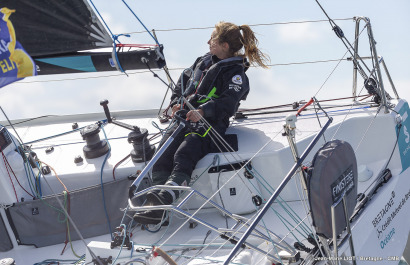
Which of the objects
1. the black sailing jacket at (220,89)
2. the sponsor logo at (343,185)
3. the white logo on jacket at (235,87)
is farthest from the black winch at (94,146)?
the sponsor logo at (343,185)

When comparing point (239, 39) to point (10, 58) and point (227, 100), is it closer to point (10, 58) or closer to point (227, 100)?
point (227, 100)

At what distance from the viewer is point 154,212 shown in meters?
3.08

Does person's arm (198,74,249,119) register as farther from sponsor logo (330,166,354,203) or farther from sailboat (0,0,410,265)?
sponsor logo (330,166,354,203)

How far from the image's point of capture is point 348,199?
2574 mm

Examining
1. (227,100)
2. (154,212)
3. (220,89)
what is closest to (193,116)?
(227,100)

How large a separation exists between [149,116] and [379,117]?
1621mm

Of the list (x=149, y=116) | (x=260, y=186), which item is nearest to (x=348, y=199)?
(x=260, y=186)

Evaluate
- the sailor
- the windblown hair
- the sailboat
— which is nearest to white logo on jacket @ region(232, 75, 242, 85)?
the sailor

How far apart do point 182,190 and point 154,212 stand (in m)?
0.21

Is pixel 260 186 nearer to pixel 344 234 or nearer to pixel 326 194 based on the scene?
pixel 344 234

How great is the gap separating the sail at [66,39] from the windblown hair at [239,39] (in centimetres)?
44

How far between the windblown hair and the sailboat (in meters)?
0.42

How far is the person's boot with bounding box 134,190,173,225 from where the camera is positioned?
9.84 feet

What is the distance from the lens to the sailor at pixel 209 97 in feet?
10.4
